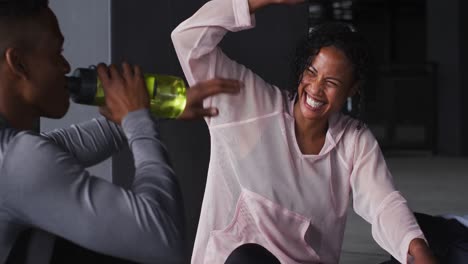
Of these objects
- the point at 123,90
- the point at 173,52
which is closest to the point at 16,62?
the point at 123,90

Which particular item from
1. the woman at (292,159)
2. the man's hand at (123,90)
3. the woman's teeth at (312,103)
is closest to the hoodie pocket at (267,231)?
the woman at (292,159)

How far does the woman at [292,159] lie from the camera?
Result: 82.4 inches

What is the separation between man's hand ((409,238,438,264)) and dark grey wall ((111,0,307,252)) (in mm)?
845

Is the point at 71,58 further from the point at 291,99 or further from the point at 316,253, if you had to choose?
the point at 316,253

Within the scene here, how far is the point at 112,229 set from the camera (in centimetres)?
116

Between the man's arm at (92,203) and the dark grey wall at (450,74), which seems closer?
the man's arm at (92,203)

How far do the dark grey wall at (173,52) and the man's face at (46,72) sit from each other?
43.6 inches

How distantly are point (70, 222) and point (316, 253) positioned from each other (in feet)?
3.58

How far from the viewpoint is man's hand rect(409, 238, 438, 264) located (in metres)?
1.92

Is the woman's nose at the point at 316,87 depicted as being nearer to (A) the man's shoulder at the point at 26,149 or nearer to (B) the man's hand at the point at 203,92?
(B) the man's hand at the point at 203,92

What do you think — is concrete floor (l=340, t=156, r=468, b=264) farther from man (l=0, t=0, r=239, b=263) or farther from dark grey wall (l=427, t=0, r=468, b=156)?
man (l=0, t=0, r=239, b=263)

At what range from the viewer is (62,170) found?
1155 mm

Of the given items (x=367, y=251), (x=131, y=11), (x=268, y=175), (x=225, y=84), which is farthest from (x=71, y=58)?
(x=367, y=251)

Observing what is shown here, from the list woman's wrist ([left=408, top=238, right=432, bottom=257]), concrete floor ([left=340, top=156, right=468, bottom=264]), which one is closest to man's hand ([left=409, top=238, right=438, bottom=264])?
woman's wrist ([left=408, top=238, right=432, bottom=257])
